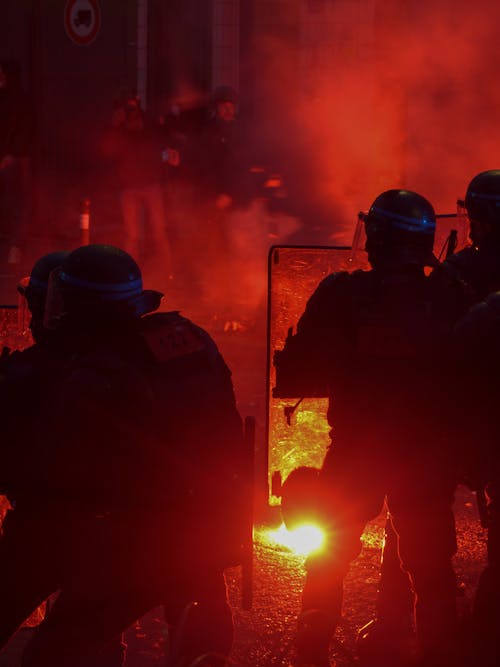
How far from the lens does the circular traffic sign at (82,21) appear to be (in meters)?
15.6

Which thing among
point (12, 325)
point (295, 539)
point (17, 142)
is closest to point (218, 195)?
point (17, 142)

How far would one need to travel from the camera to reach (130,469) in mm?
2820

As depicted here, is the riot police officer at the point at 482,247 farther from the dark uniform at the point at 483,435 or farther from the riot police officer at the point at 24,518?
the riot police officer at the point at 24,518

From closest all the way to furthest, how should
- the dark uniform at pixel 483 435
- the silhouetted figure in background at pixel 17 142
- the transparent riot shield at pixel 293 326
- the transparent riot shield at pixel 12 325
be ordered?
1. the dark uniform at pixel 483 435
2. the transparent riot shield at pixel 12 325
3. the transparent riot shield at pixel 293 326
4. the silhouetted figure in background at pixel 17 142

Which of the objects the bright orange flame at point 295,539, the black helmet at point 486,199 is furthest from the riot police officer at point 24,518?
the bright orange flame at point 295,539

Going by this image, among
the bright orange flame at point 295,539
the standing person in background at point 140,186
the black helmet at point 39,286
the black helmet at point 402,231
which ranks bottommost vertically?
the bright orange flame at point 295,539

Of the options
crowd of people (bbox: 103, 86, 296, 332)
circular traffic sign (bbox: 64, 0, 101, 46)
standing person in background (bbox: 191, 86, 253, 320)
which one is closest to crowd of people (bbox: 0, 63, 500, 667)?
crowd of people (bbox: 103, 86, 296, 332)

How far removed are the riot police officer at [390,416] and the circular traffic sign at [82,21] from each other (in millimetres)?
12518

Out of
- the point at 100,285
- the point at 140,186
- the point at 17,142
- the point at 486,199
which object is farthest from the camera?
the point at 17,142

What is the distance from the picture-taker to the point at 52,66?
1557 centimetres

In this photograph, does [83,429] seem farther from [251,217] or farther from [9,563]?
[251,217]

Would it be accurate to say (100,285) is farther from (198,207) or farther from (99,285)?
(198,207)

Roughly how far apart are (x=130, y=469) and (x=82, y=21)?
45.4 feet

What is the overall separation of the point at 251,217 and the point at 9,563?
1169 centimetres
